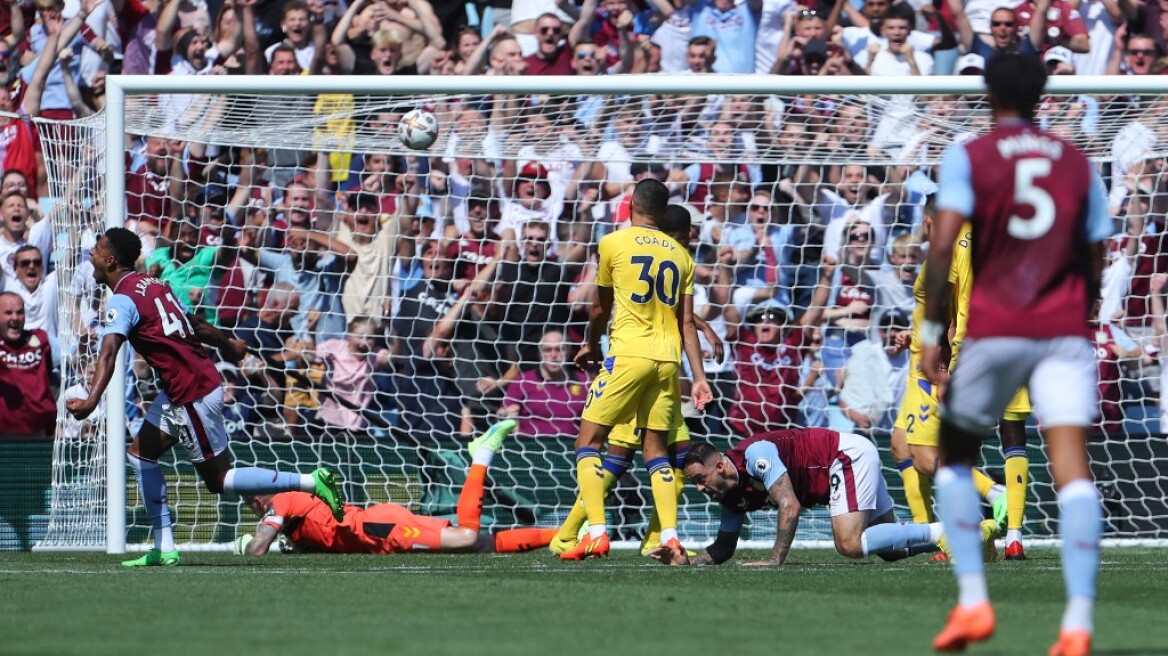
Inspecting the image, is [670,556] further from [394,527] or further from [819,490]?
[394,527]


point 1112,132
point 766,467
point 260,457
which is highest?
point 1112,132

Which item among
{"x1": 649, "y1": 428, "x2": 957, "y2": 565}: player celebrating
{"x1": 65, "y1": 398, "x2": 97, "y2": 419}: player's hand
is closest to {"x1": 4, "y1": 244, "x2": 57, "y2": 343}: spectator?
{"x1": 65, "y1": 398, "x2": 97, "y2": 419}: player's hand

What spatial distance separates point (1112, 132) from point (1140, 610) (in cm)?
667

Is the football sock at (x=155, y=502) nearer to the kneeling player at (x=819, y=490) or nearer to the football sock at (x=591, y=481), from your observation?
the football sock at (x=591, y=481)

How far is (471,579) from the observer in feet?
28.4

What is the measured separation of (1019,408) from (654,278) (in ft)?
7.82

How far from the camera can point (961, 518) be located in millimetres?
5516

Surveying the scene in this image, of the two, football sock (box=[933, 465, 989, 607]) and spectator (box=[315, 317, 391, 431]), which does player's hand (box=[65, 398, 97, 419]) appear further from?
football sock (box=[933, 465, 989, 607])

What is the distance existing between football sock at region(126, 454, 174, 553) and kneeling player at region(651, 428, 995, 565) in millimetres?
3045

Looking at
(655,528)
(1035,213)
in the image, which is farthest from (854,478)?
(1035,213)

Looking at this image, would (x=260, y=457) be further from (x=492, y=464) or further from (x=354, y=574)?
(x=354, y=574)

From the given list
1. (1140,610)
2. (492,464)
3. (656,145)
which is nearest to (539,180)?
(656,145)

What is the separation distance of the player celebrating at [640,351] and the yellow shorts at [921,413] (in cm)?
136

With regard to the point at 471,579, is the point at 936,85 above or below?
above
